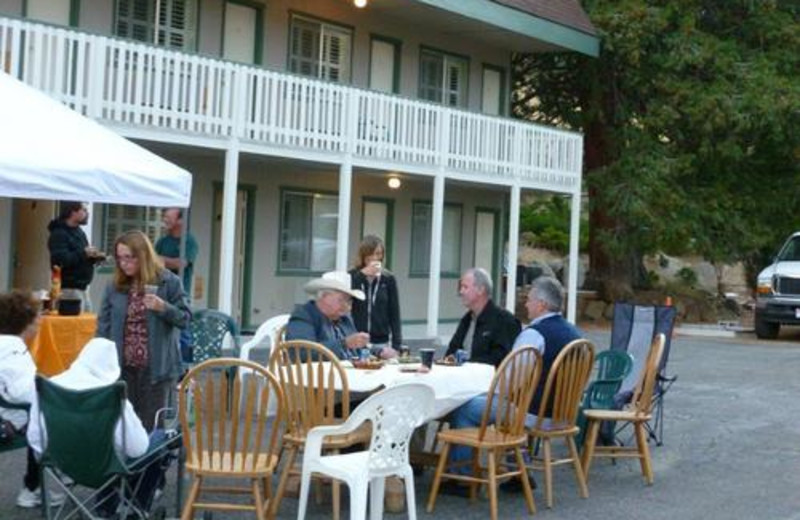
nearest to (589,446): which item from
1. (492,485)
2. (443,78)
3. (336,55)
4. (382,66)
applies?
(492,485)

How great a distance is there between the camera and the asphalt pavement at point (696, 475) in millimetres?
7723

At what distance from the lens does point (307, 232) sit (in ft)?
65.8

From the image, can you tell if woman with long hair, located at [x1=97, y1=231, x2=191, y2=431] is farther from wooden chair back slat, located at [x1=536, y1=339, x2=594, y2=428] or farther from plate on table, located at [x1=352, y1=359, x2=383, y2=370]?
wooden chair back slat, located at [x1=536, y1=339, x2=594, y2=428]

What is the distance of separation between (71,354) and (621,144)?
17958 millimetres

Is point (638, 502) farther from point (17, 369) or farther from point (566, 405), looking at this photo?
point (17, 369)

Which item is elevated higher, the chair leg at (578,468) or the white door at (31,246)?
the white door at (31,246)

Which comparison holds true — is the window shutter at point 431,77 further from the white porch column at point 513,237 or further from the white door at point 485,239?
the white door at point 485,239

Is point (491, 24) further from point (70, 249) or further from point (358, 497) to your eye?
point (358, 497)

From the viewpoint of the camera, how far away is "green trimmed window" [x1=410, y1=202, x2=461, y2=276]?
22.4 meters

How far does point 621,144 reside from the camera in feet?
83.0

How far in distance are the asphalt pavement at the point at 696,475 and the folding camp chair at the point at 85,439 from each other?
1011mm

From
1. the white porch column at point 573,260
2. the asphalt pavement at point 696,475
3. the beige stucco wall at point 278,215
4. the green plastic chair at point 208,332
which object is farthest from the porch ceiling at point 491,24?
the green plastic chair at point 208,332

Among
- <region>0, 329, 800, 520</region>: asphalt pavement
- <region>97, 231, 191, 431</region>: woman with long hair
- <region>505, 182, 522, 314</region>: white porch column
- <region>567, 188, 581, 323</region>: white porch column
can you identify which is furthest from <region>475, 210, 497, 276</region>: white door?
<region>97, 231, 191, 431</region>: woman with long hair

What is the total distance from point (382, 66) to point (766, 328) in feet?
29.6
